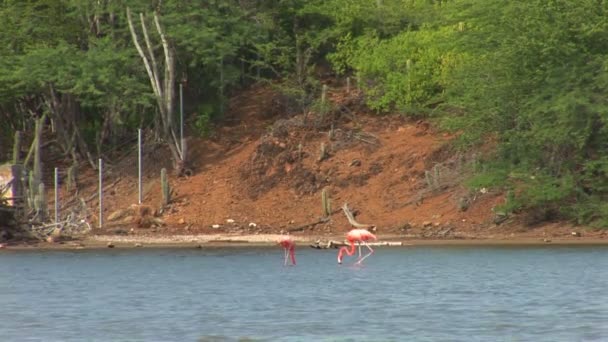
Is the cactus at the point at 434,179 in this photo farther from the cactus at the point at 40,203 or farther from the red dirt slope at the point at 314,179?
the cactus at the point at 40,203

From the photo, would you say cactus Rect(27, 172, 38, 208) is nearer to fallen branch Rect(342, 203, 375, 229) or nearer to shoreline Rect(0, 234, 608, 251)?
shoreline Rect(0, 234, 608, 251)

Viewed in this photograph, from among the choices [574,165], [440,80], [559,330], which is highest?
[440,80]

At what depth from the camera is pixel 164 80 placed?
70.1 metres

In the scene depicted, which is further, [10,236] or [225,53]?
[225,53]

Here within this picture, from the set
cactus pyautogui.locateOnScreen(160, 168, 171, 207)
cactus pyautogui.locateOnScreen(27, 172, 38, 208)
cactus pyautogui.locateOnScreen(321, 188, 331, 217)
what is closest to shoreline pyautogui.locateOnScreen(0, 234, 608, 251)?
cactus pyautogui.locateOnScreen(321, 188, 331, 217)

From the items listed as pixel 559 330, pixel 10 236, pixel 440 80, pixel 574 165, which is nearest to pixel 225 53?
pixel 440 80

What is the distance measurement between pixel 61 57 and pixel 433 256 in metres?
24.3

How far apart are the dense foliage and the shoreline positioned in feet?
5.54

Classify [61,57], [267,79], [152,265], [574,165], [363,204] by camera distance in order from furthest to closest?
1. [267,79]
2. [61,57]
3. [363,204]
4. [574,165]
5. [152,265]

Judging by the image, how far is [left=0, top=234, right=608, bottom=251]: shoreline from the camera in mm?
56656

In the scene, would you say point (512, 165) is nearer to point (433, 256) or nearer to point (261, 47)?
point (433, 256)

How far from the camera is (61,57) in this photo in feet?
227

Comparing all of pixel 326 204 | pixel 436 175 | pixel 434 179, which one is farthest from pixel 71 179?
pixel 436 175

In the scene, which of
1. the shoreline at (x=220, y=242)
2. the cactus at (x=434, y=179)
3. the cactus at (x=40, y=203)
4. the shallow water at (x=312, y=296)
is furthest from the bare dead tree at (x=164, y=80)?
the shallow water at (x=312, y=296)
